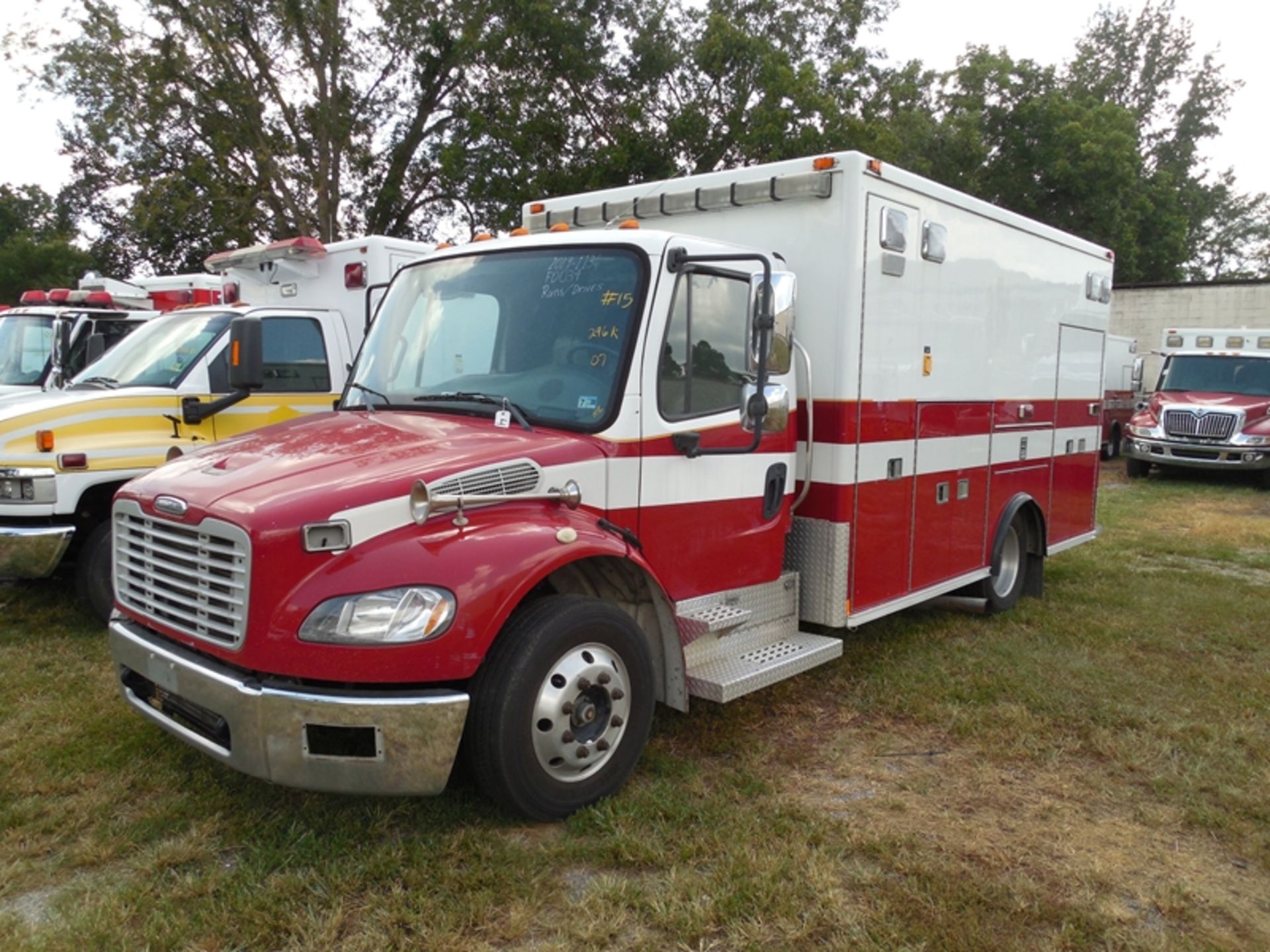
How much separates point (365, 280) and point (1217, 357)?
16.2 m

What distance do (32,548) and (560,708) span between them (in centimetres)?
409

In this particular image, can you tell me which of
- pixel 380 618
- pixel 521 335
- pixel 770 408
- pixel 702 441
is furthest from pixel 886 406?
pixel 380 618

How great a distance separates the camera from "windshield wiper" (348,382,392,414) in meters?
4.51

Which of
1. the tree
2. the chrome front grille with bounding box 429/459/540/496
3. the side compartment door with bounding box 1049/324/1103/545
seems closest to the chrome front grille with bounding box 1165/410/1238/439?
the side compartment door with bounding box 1049/324/1103/545

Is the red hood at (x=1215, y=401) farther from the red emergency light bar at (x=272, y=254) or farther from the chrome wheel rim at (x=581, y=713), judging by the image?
the chrome wheel rim at (x=581, y=713)

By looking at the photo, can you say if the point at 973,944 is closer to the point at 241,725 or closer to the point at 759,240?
the point at 241,725

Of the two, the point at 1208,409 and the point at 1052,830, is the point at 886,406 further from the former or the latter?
the point at 1208,409

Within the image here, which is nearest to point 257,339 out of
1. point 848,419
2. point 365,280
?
point 365,280

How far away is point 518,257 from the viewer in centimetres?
→ 444

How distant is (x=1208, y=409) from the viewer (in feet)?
54.7

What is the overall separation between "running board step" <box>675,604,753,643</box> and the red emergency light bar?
213 inches

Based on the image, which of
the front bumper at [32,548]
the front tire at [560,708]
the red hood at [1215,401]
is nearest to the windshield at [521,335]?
the front tire at [560,708]

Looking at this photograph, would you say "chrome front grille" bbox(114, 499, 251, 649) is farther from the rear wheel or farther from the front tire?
the rear wheel

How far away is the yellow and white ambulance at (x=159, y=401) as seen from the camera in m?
5.97
